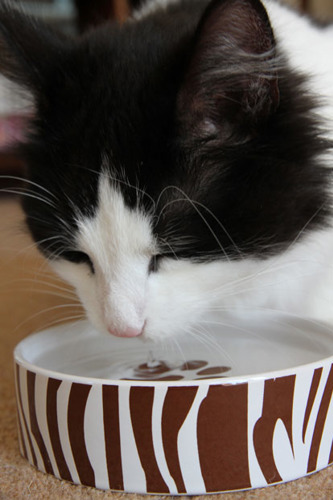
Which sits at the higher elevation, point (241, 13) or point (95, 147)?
point (241, 13)

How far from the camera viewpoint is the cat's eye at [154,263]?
865 millimetres

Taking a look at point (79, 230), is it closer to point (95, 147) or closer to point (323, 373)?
point (95, 147)

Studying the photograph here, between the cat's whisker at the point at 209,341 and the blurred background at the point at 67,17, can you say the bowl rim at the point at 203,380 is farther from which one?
the blurred background at the point at 67,17

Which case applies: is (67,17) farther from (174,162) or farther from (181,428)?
(181,428)

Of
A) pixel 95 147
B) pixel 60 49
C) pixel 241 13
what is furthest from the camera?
pixel 60 49

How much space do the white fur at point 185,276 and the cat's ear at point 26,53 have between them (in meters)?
0.21

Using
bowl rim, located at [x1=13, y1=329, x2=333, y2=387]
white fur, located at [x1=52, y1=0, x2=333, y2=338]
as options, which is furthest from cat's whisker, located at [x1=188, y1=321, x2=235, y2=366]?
bowl rim, located at [x1=13, y1=329, x2=333, y2=387]

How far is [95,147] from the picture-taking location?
2.87ft

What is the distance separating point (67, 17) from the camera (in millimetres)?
3717

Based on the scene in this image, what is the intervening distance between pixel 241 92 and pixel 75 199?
10.2 inches

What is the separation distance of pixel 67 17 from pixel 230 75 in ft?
10.3

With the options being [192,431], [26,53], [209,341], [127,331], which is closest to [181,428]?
[192,431]

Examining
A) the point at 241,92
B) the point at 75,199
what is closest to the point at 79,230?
the point at 75,199

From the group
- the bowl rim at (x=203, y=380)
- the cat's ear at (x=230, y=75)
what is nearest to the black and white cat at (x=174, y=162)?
the cat's ear at (x=230, y=75)
